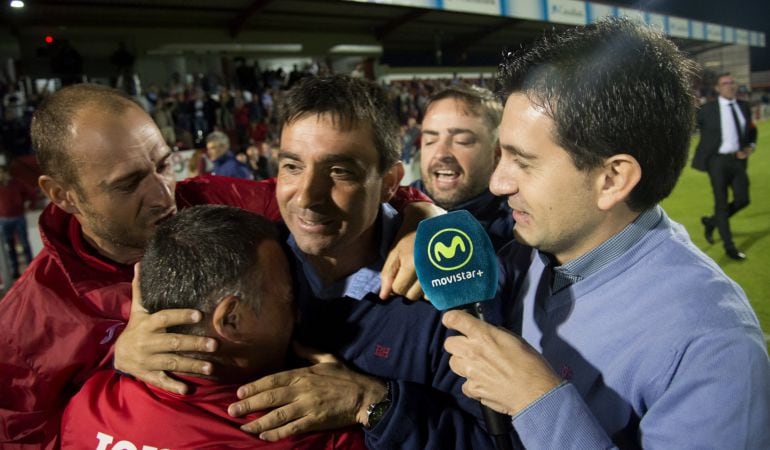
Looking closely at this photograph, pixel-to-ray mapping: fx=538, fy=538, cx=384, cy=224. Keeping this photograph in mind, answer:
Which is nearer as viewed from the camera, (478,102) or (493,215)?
(493,215)

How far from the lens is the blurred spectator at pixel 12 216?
23.8 feet

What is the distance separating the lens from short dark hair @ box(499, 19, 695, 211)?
47.4 inches

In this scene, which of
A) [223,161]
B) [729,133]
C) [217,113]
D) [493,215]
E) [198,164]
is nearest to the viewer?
[493,215]

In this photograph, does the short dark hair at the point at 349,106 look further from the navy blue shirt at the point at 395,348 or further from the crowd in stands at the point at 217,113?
the crowd in stands at the point at 217,113

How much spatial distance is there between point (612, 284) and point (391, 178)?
2.39 ft

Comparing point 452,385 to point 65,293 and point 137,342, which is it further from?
point 65,293

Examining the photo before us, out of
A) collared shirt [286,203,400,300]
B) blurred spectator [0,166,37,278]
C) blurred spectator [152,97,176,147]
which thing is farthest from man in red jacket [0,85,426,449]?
blurred spectator [152,97,176,147]

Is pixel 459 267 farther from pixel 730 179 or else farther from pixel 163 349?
pixel 730 179

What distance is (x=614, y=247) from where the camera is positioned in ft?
4.25

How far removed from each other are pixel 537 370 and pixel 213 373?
707 mm

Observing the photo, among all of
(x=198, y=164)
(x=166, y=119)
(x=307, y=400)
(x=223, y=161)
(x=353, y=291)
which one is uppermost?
(x=166, y=119)

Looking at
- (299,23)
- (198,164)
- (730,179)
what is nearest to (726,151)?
(730,179)

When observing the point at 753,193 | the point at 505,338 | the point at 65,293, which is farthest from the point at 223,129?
the point at 505,338

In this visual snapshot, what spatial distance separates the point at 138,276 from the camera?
4.53 feet
